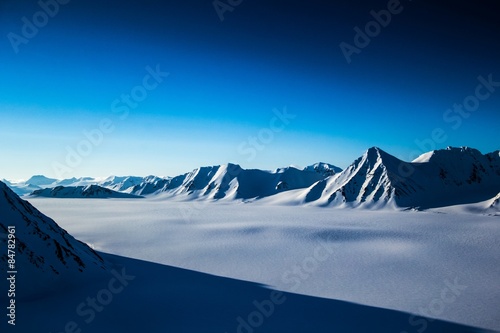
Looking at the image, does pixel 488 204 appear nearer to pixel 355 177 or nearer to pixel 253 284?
pixel 355 177

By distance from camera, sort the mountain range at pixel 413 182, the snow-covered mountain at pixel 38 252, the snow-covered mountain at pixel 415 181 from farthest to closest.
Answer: the snow-covered mountain at pixel 415 181 < the mountain range at pixel 413 182 < the snow-covered mountain at pixel 38 252

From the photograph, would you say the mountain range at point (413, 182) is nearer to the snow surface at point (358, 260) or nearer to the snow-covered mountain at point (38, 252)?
the snow surface at point (358, 260)

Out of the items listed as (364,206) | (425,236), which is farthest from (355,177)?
(425,236)

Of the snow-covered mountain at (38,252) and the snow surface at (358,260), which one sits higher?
the snow-covered mountain at (38,252)

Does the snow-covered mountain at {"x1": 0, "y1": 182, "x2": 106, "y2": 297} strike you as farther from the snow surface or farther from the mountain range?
the mountain range

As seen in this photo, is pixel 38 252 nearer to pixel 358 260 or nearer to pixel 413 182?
pixel 358 260

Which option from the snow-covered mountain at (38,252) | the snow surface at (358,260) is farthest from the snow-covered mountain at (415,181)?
the snow-covered mountain at (38,252)
